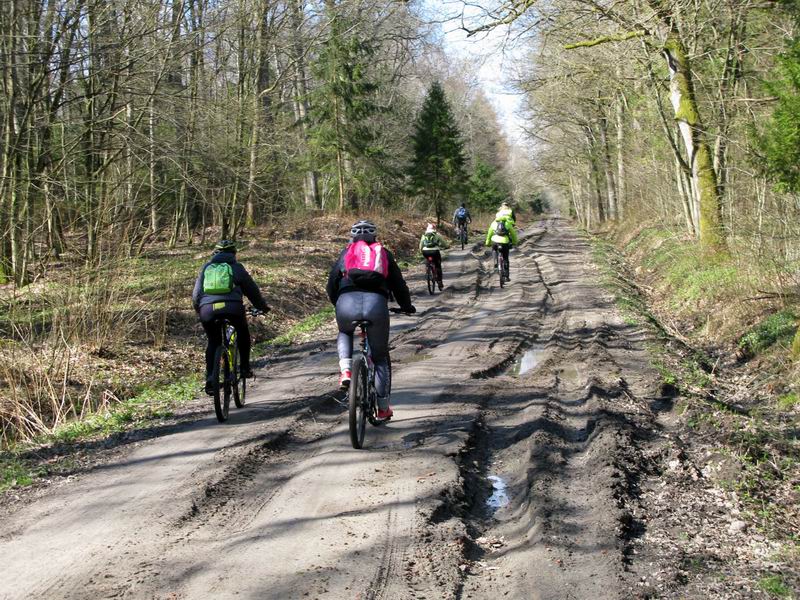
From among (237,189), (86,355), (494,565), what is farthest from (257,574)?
(237,189)

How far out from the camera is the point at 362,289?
7.73m

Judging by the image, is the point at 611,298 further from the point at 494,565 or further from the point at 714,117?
the point at 494,565

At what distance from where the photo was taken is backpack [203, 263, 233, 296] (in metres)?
9.03

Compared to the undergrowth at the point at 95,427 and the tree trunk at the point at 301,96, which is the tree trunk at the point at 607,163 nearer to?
the tree trunk at the point at 301,96

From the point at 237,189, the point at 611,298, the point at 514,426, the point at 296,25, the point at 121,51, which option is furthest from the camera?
the point at 296,25

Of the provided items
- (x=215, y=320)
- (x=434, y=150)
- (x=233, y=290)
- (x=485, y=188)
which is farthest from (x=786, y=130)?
(x=485, y=188)

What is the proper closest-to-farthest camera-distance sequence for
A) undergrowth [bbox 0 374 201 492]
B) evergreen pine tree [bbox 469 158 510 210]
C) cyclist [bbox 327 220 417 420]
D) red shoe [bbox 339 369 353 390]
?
undergrowth [bbox 0 374 201 492] < red shoe [bbox 339 369 353 390] < cyclist [bbox 327 220 417 420] < evergreen pine tree [bbox 469 158 510 210]

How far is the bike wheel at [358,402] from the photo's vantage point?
7.27 meters

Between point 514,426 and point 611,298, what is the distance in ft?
35.4

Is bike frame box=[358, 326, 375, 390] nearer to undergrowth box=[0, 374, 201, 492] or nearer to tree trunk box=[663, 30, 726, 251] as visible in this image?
undergrowth box=[0, 374, 201, 492]

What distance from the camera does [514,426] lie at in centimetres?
827

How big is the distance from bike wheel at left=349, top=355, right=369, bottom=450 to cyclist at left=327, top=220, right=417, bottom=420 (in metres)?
0.12

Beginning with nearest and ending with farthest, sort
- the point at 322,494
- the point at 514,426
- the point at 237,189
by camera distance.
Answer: the point at 322,494 → the point at 514,426 → the point at 237,189

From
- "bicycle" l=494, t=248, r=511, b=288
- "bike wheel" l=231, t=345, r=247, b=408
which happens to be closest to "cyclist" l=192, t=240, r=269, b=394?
"bike wheel" l=231, t=345, r=247, b=408
